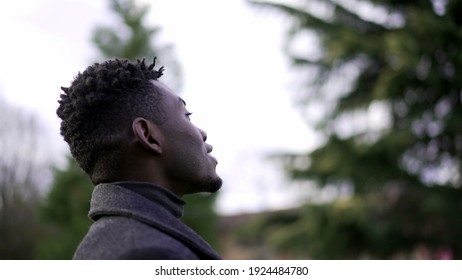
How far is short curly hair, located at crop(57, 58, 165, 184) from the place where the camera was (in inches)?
48.6

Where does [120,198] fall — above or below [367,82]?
below

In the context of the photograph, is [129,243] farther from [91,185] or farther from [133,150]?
[91,185]

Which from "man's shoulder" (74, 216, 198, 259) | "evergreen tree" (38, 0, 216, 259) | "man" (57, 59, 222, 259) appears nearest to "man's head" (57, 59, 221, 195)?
"man" (57, 59, 222, 259)

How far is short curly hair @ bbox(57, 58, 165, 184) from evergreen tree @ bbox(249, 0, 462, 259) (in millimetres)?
6462

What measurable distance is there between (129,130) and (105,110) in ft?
0.19

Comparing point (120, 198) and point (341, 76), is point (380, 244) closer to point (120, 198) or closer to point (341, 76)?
point (341, 76)

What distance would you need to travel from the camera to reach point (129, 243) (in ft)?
3.58

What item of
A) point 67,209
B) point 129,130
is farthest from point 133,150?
point 67,209

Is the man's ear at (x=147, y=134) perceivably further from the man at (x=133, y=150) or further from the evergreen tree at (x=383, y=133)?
the evergreen tree at (x=383, y=133)

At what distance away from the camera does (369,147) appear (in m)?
8.10

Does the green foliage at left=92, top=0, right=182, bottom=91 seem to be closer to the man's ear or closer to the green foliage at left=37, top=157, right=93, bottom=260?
the green foliage at left=37, top=157, right=93, bottom=260

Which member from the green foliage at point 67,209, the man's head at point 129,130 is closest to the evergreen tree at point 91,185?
the green foliage at point 67,209
